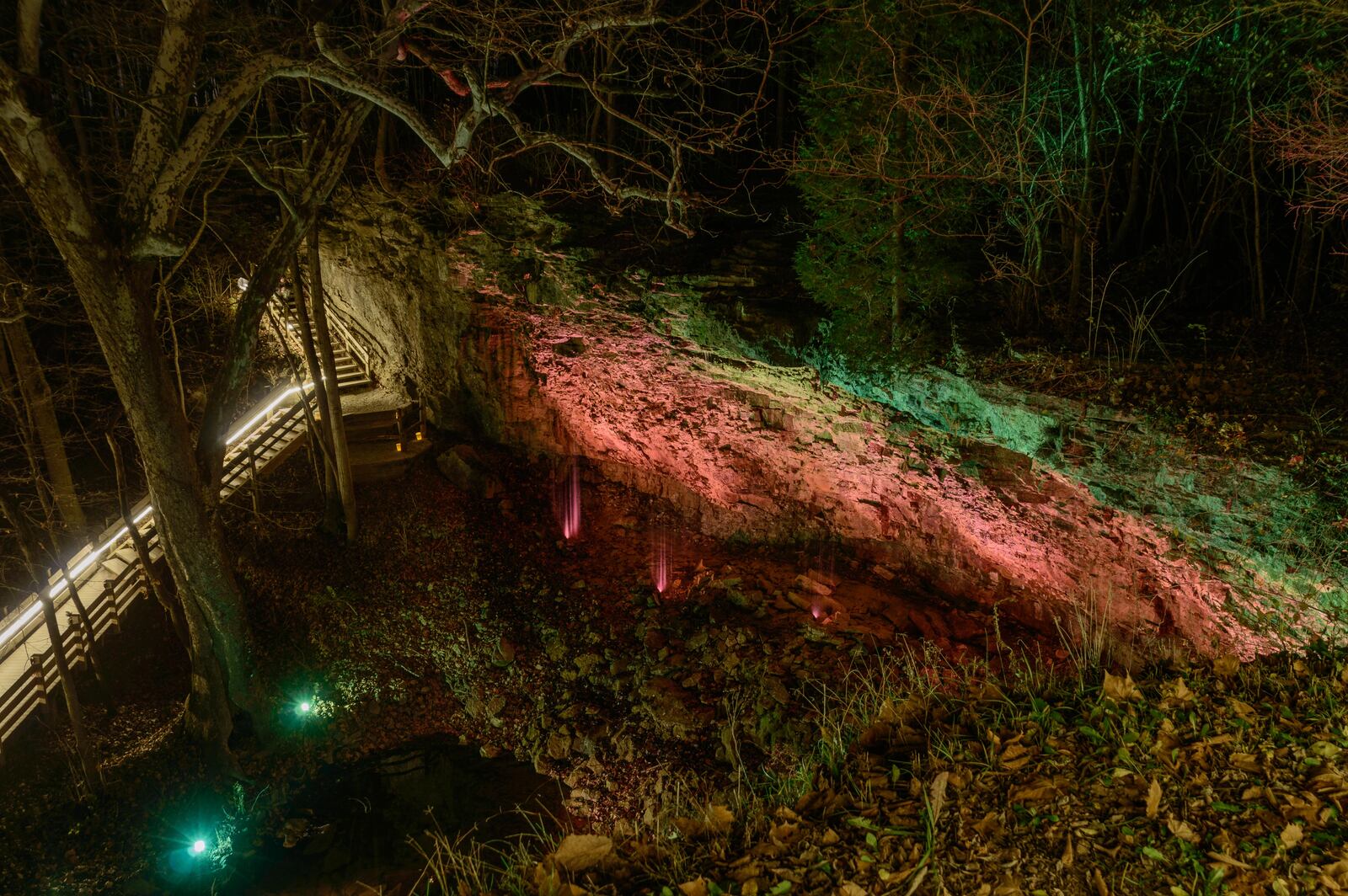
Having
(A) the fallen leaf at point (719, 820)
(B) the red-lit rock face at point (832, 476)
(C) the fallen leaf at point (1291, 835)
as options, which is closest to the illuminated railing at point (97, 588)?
(B) the red-lit rock face at point (832, 476)

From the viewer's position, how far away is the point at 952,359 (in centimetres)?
846

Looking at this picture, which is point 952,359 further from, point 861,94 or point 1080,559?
point 861,94

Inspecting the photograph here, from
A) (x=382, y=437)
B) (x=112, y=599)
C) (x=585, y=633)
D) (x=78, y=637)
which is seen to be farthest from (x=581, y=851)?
(x=382, y=437)

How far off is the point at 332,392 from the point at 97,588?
481cm

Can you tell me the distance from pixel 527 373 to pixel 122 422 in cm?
823

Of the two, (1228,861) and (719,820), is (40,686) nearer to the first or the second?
(719,820)

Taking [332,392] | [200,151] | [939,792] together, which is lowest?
[939,792]

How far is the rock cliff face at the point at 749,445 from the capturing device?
7.68m

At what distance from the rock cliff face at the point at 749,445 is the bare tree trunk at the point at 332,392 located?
293 centimetres

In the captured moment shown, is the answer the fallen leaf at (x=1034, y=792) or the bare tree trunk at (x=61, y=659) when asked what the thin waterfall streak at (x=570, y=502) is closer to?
the bare tree trunk at (x=61, y=659)

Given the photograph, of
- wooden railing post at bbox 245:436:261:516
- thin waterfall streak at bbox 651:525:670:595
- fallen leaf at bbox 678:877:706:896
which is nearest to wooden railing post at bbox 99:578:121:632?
wooden railing post at bbox 245:436:261:516

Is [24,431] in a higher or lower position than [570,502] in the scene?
higher

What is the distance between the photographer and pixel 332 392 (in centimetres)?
973

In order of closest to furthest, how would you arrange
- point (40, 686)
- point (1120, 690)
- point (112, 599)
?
point (1120, 690) → point (40, 686) → point (112, 599)
